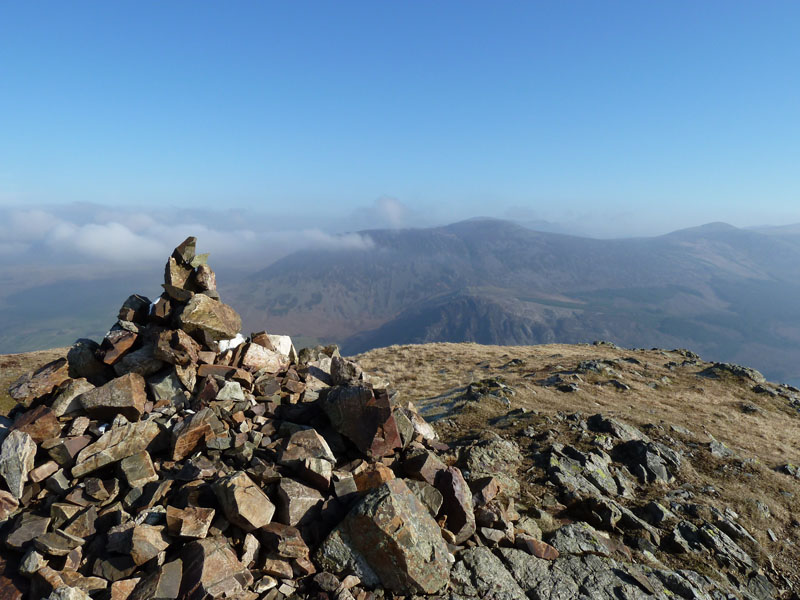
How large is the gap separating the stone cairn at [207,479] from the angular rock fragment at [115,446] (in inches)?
1.7

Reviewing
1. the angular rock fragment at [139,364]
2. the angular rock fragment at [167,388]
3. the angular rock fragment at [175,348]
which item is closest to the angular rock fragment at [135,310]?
the angular rock fragment at [139,364]

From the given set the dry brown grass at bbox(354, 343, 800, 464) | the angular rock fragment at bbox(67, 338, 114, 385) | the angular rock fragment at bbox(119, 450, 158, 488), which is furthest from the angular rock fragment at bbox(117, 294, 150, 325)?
the dry brown grass at bbox(354, 343, 800, 464)

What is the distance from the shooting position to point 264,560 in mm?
10883

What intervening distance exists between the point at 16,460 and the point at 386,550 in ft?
39.0

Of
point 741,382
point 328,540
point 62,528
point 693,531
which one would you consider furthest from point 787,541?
point 741,382

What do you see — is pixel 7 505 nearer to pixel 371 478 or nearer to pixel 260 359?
pixel 260 359

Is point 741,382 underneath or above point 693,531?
underneath

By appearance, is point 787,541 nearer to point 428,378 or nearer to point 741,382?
point 428,378

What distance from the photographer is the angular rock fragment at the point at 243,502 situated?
36.6 feet

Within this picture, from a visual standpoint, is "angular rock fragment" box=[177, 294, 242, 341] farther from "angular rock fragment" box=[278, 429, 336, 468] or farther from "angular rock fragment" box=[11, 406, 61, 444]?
"angular rock fragment" box=[278, 429, 336, 468]

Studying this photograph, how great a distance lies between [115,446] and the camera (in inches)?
532

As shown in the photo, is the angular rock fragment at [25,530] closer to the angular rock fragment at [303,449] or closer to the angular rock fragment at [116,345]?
the angular rock fragment at [303,449]

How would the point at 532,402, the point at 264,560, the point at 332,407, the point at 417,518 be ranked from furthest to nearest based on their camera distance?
the point at 532,402 < the point at 332,407 < the point at 417,518 < the point at 264,560

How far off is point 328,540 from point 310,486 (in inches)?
78.2
